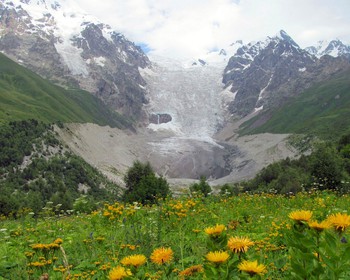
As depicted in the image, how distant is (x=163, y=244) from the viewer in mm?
7930

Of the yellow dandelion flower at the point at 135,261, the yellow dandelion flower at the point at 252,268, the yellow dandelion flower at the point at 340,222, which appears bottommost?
the yellow dandelion flower at the point at 135,261

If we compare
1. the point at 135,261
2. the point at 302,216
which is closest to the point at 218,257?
the point at 302,216

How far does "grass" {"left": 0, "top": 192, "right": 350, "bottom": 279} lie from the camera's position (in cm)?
267

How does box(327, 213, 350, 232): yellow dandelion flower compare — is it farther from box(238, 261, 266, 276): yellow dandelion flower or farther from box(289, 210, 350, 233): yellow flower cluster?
box(238, 261, 266, 276): yellow dandelion flower

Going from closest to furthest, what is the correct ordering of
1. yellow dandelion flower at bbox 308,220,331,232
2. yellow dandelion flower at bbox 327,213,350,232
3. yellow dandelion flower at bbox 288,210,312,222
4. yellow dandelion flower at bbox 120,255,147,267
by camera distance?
1. yellow dandelion flower at bbox 327,213,350,232
2. yellow dandelion flower at bbox 308,220,331,232
3. yellow dandelion flower at bbox 288,210,312,222
4. yellow dandelion flower at bbox 120,255,147,267

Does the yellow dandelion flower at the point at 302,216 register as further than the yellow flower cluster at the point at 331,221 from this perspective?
Yes

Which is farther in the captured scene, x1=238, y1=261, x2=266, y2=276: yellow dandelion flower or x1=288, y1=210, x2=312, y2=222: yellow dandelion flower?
x1=288, y1=210, x2=312, y2=222: yellow dandelion flower

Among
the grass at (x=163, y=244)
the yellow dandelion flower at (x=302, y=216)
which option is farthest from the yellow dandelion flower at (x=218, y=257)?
the yellow dandelion flower at (x=302, y=216)

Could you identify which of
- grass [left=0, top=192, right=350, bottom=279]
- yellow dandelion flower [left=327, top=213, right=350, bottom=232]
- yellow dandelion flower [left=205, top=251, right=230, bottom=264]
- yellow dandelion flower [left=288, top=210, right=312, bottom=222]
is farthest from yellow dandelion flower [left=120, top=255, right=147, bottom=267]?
yellow dandelion flower [left=327, top=213, right=350, bottom=232]

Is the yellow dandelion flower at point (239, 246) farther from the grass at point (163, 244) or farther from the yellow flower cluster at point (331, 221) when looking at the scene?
the yellow flower cluster at point (331, 221)

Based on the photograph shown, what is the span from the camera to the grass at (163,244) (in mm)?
2666

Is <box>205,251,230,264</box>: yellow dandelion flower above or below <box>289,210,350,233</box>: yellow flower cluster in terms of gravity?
below

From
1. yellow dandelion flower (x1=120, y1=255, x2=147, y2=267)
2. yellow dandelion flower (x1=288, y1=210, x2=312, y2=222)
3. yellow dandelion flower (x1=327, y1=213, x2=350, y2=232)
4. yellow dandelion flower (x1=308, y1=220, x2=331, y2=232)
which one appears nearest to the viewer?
yellow dandelion flower (x1=327, y1=213, x2=350, y2=232)

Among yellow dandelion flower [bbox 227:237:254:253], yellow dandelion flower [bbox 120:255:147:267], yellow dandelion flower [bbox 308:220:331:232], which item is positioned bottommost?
yellow dandelion flower [bbox 120:255:147:267]
